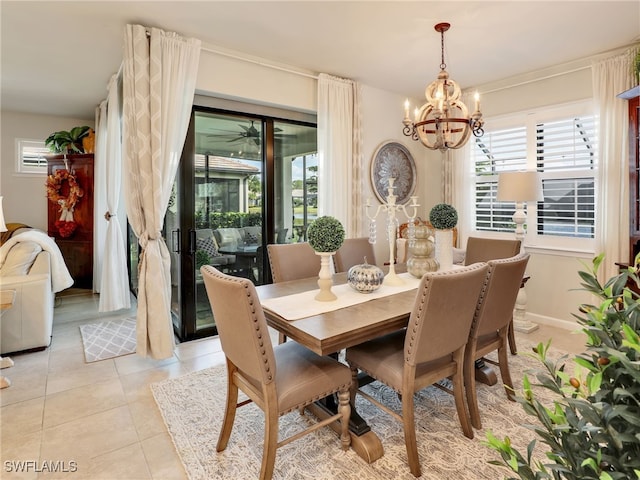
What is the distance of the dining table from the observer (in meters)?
1.62

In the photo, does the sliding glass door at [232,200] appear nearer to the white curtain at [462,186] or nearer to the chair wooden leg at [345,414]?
the white curtain at [462,186]

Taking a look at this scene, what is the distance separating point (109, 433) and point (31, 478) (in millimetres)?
385

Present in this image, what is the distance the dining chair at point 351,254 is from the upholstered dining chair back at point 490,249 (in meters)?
0.90

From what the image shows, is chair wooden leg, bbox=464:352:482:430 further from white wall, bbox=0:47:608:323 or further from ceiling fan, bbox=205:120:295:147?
ceiling fan, bbox=205:120:295:147

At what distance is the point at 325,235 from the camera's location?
1.93m

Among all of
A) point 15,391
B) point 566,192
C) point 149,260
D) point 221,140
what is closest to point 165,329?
point 149,260

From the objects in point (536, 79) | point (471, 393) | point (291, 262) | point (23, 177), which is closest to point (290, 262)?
point (291, 262)

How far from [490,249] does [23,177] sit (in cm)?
662

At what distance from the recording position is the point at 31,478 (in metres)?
1.75

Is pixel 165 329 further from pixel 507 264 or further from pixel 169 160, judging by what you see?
pixel 507 264

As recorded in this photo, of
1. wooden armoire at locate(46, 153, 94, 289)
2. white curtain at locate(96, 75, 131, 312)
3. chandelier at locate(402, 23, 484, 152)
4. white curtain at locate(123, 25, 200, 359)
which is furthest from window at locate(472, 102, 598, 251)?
wooden armoire at locate(46, 153, 94, 289)

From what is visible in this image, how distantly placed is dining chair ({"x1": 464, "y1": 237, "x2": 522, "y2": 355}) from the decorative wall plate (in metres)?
1.56

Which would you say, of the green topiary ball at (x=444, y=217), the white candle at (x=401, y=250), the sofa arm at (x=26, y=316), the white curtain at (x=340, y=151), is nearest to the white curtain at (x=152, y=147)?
the sofa arm at (x=26, y=316)

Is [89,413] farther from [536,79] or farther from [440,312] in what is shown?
[536,79]
